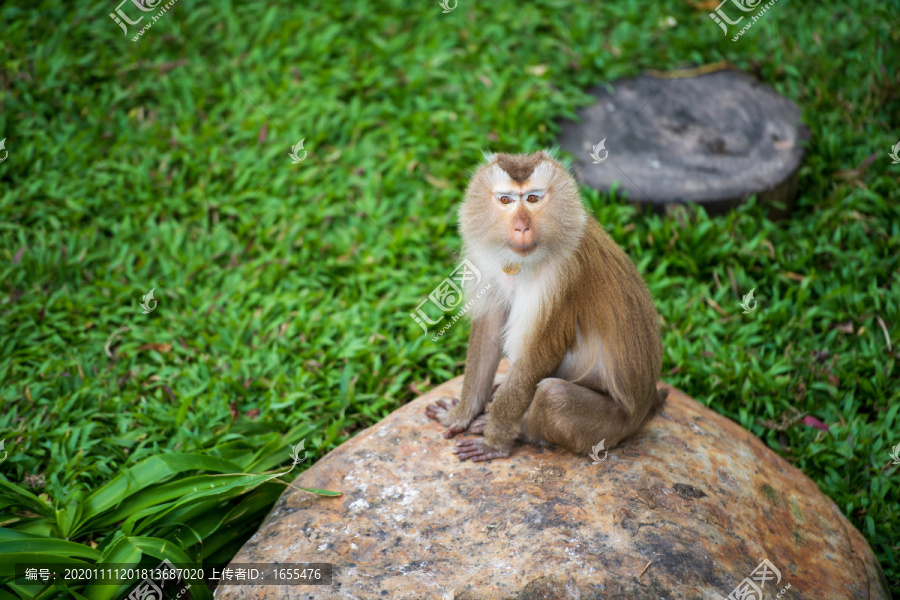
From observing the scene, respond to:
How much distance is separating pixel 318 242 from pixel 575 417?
303 cm

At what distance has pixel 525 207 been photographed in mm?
3486

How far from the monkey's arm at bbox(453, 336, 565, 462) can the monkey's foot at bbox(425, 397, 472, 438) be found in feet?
0.46

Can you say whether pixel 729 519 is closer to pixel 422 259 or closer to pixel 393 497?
pixel 393 497

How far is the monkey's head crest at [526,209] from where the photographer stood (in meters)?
3.48

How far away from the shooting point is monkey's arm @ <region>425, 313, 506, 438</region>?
3990mm

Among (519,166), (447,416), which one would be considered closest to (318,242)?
(447,416)

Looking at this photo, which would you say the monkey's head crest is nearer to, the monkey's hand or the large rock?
the monkey's hand

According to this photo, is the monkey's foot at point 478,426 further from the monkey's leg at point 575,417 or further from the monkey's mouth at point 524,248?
the monkey's mouth at point 524,248

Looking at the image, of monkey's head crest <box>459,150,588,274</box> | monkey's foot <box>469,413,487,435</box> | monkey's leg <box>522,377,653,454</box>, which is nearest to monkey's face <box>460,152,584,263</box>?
monkey's head crest <box>459,150,588,274</box>


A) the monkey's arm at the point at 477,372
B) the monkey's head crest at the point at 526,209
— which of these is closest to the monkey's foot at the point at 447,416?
the monkey's arm at the point at 477,372

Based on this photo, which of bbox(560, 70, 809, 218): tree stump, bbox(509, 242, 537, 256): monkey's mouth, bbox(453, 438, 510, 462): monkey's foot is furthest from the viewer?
bbox(560, 70, 809, 218): tree stump

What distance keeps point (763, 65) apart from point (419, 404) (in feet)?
17.0

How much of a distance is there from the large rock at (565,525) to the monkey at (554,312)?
0.19 metres

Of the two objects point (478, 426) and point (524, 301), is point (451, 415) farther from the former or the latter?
point (524, 301)
